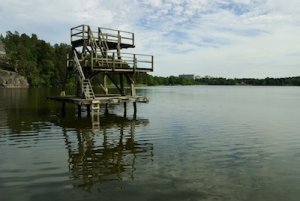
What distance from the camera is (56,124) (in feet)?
86.8

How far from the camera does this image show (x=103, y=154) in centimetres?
1642

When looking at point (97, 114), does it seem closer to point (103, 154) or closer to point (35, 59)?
point (103, 154)

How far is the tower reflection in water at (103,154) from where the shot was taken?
41.8ft

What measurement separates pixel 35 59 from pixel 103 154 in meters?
145

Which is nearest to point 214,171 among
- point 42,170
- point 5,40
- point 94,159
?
point 94,159

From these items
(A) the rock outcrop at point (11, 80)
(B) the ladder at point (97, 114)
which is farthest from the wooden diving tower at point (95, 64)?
(A) the rock outcrop at point (11, 80)

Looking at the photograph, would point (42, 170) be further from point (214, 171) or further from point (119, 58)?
point (119, 58)

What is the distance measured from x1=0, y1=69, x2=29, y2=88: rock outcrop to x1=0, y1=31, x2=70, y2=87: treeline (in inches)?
261

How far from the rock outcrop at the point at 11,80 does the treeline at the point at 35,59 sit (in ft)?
21.7

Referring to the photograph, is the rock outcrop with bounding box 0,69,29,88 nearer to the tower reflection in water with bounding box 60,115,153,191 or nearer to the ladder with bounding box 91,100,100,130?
the ladder with bounding box 91,100,100,130

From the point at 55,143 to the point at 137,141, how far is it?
4.34 m

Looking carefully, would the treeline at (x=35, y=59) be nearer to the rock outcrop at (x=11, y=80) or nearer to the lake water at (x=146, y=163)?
the rock outcrop at (x=11, y=80)

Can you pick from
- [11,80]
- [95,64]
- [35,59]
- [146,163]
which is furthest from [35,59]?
[146,163]

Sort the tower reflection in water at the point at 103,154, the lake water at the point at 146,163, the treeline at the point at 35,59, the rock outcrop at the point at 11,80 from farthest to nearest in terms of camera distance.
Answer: the treeline at the point at 35,59
the rock outcrop at the point at 11,80
the tower reflection in water at the point at 103,154
the lake water at the point at 146,163
